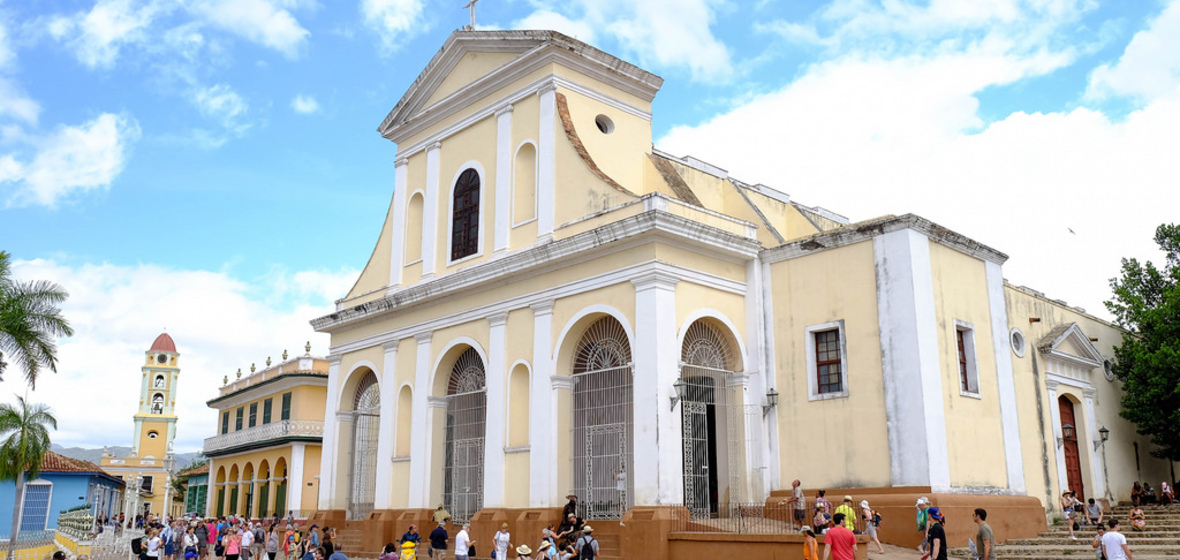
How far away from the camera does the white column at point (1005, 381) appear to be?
16.3 m

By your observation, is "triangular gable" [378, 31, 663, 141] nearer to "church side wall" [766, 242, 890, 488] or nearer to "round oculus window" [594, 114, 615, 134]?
"round oculus window" [594, 114, 615, 134]

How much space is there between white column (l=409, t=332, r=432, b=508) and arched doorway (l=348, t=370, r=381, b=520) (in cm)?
239

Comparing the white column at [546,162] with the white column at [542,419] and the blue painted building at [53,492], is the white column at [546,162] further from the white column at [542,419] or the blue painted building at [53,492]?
the blue painted building at [53,492]

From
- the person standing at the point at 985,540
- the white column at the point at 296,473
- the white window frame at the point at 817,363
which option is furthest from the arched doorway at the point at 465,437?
the white column at the point at 296,473

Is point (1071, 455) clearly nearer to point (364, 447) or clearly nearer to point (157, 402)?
point (364, 447)

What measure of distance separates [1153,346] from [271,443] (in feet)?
88.0

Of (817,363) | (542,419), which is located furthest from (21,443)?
(817,363)

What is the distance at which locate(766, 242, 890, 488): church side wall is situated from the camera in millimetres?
15555

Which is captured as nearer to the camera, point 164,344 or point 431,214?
point 431,214

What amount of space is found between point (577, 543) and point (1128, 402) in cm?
1508

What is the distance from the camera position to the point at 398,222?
22.9 meters

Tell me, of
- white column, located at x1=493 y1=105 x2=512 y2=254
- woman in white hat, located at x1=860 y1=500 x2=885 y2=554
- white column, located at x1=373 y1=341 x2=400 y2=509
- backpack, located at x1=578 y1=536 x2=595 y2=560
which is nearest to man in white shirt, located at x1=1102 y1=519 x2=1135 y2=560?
woman in white hat, located at x1=860 y1=500 x2=885 y2=554

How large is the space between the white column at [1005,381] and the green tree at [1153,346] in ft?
17.1

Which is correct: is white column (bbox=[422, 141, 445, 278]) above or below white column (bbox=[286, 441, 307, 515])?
above
